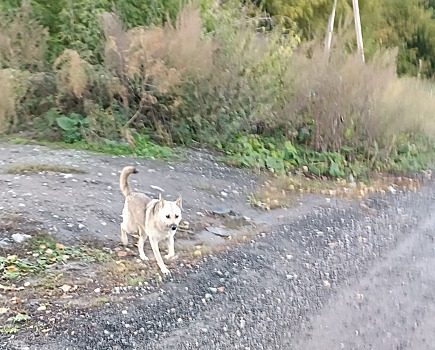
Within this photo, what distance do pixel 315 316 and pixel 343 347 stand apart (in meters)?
0.56

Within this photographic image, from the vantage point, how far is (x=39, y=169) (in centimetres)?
834

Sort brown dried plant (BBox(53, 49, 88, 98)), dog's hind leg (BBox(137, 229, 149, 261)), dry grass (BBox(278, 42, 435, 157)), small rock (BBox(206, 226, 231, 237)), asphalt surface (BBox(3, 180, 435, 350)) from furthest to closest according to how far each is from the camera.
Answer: dry grass (BBox(278, 42, 435, 157)) → brown dried plant (BBox(53, 49, 88, 98)) → small rock (BBox(206, 226, 231, 237)) → dog's hind leg (BBox(137, 229, 149, 261)) → asphalt surface (BBox(3, 180, 435, 350))

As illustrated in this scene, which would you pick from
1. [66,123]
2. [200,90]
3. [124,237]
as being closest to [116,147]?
[66,123]

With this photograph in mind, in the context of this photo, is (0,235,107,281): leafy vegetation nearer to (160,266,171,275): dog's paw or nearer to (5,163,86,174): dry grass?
(160,266,171,275): dog's paw

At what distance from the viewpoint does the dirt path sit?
506 centimetres

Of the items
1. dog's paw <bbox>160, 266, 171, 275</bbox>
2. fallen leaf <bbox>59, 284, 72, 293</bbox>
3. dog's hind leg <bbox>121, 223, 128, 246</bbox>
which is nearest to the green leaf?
dog's hind leg <bbox>121, 223, 128, 246</bbox>

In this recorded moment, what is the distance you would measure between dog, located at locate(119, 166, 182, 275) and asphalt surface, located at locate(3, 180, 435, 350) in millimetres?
375

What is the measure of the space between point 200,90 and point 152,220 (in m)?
5.14

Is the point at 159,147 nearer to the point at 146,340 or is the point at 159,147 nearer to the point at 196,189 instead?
the point at 196,189

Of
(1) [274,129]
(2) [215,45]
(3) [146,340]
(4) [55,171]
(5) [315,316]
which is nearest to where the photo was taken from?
(3) [146,340]

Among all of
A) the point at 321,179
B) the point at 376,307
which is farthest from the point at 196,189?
the point at 376,307

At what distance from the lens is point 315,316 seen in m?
5.66

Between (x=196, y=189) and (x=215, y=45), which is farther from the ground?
(x=215, y=45)

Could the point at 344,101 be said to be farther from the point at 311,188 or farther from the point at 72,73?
the point at 72,73
